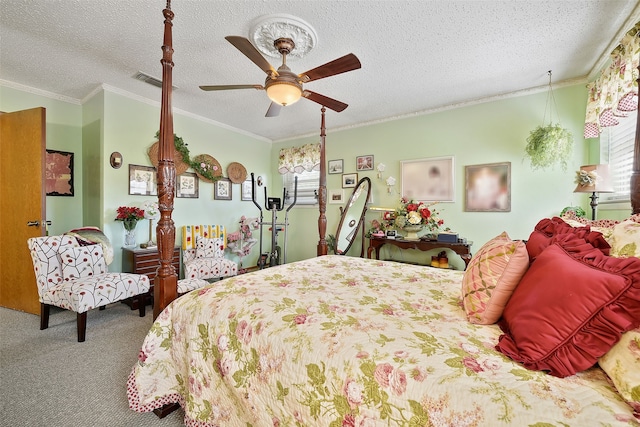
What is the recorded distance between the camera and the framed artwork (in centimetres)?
314

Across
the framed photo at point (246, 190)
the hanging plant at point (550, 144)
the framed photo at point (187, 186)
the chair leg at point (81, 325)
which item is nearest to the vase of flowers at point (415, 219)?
the hanging plant at point (550, 144)

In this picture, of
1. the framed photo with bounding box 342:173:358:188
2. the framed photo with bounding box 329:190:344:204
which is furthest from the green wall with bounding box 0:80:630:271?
the framed photo with bounding box 329:190:344:204

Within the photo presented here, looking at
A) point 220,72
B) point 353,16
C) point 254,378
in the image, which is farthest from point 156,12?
point 254,378

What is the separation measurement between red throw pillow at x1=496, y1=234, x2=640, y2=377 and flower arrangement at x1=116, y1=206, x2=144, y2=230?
3.62m

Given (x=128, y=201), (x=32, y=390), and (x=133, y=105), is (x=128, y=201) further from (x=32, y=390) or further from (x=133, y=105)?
(x=32, y=390)

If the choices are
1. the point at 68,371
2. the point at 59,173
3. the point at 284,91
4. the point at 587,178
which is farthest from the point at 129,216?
the point at 587,178

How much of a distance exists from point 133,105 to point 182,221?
63.6 inches

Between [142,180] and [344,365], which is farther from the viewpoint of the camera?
[142,180]

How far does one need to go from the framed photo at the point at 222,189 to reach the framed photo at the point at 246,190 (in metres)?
0.28

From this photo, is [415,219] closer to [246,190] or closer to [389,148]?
[389,148]

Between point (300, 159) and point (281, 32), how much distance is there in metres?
2.84

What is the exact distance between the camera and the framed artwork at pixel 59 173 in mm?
3139

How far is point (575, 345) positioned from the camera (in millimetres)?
697

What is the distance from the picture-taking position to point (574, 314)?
707 millimetres
